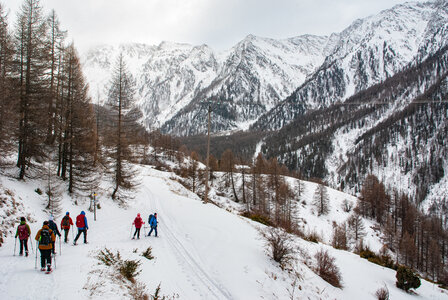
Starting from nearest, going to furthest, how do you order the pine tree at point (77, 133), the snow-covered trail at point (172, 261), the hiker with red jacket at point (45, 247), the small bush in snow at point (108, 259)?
the snow-covered trail at point (172, 261) < the hiker with red jacket at point (45, 247) < the small bush in snow at point (108, 259) < the pine tree at point (77, 133)

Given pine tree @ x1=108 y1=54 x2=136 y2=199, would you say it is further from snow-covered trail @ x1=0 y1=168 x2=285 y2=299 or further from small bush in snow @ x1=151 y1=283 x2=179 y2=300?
small bush in snow @ x1=151 y1=283 x2=179 y2=300

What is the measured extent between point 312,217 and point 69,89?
5195cm

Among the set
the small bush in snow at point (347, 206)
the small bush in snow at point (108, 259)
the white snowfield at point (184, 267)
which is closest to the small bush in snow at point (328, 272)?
the white snowfield at point (184, 267)

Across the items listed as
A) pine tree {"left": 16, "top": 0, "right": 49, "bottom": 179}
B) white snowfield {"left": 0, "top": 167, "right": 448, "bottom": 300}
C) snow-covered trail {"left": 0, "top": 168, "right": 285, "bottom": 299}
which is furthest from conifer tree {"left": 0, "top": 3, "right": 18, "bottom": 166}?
snow-covered trail {"left": 0, "top": 168, "right": 285, "bottom": 299}

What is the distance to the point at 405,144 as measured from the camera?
161875mm

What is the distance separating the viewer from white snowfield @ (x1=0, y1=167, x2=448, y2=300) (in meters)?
7.19

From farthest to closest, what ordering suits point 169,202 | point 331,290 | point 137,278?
point 169,202 → point 331,290 → point 137,278

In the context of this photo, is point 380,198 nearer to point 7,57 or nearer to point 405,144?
point 7,57

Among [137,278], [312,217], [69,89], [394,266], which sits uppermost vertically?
[69,89]

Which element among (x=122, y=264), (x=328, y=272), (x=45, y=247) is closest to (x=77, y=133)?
(x=45, y=247)

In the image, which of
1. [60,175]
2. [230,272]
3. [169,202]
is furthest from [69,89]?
[230,272]

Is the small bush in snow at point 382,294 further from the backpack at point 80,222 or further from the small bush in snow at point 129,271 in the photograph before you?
the backpack at point 80,222

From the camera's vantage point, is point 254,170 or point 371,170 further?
point 371,170

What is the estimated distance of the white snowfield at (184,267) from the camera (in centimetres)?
719
